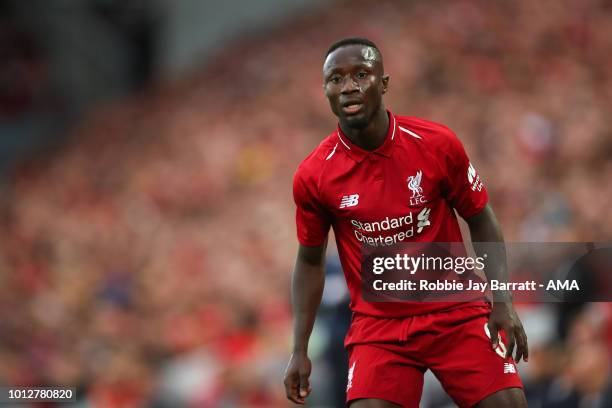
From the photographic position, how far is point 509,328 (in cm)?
413

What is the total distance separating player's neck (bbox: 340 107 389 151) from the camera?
14.0 feet

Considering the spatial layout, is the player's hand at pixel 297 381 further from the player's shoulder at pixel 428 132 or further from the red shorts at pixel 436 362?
the player's shoulder at pixel 428 132

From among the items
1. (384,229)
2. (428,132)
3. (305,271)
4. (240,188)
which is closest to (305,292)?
(305,271)

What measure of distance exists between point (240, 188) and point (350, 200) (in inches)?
375

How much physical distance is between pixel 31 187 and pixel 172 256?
11.3ft

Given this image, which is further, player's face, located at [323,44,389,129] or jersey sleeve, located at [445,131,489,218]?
jersey sleeve, located at [445,131,489,218]

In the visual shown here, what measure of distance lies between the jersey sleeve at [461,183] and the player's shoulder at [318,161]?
1.48 ft

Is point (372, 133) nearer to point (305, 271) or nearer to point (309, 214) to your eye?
point (309, 214)

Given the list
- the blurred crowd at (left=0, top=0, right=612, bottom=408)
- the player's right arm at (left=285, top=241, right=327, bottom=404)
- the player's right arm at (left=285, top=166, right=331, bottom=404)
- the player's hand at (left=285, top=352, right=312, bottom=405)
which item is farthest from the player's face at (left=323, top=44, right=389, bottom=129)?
the blurred crowd at (left=0, top=0, right=612, bottom=408)

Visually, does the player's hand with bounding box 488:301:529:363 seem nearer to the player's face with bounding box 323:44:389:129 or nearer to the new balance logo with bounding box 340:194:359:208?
the new balance logo with bounding box 340:194:359:208

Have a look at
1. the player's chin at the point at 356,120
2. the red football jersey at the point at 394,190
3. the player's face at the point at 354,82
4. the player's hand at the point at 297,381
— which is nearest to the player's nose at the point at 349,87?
the player's face at the point at 354,82

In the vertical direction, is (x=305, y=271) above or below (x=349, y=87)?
below

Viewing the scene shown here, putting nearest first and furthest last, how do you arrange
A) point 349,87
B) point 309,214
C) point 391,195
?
point 349,87
point 391,195
point 309,214

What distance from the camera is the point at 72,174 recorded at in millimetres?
15273
